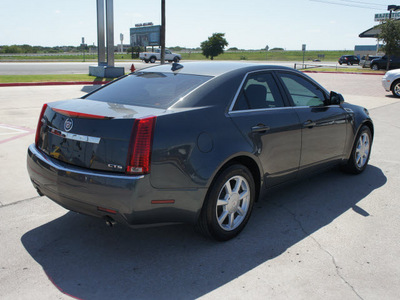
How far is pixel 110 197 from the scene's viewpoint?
122 inches

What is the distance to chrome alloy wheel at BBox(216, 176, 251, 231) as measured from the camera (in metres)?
3.68

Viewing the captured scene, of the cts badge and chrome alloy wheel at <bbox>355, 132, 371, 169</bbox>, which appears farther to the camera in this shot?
chrome alloy wheel at <bbox>355, 132, 371, 169</bbox>

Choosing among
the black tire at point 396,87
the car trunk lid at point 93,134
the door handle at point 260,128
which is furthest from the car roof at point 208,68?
the black tire at point 396,87

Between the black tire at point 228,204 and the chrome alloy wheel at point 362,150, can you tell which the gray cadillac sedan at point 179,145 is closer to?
the black tire at point 228,204

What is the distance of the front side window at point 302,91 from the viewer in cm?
462

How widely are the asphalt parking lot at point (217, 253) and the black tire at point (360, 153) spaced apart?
643 millimetres

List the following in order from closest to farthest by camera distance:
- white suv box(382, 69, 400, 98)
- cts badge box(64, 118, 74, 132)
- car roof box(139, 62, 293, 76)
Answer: cts badge box(64, 118, 74, 132)
car roof box(139, 62, 293, 76)
white suv box(382, 69, 400, 98)

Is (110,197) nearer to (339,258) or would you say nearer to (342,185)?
(339,258)

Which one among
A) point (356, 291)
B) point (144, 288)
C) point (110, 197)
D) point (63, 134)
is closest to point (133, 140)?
point (110, 197)

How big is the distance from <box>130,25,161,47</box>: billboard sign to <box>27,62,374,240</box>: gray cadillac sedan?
6031 centimetres

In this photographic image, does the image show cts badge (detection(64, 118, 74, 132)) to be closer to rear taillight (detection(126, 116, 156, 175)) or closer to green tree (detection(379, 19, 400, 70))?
rear taillight (detection(126, 116, 156, 175))

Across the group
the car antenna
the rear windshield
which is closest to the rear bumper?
the rear windshield

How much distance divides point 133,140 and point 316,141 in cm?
253

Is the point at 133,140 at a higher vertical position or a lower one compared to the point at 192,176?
higher
